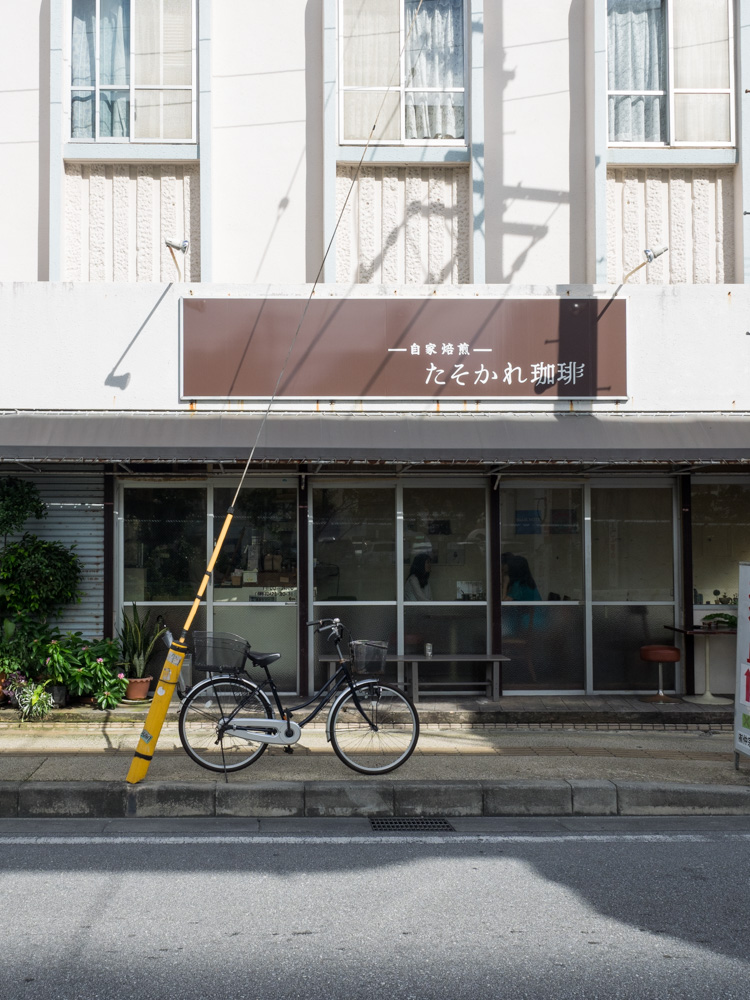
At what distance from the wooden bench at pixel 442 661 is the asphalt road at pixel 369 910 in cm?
321

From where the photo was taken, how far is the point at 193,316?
968 centimetres

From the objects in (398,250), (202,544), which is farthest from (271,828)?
(398,250)

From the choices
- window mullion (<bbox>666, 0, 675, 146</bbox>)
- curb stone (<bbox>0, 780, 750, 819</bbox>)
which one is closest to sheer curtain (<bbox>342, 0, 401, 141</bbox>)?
window mullion (<bbox>666, 0, 675, 146</bbox>)

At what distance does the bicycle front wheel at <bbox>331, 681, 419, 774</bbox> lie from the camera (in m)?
6.93

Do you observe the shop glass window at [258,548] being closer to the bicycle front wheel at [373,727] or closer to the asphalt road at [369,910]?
the bicycle front wheel at [373,727]

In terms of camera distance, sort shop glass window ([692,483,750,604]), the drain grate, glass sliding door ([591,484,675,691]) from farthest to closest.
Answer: shop glass window ([692,483,750,604]), glass sliding door ([591,484,675,691]), the drain grate

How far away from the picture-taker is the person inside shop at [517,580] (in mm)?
10047

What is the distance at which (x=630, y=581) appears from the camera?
33.4 ft

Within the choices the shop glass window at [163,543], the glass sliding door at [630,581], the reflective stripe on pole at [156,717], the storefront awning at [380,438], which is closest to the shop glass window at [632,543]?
the glass sliding door at [630,581]

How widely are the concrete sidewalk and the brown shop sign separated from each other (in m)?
3.95

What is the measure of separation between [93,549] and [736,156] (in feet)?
29.8

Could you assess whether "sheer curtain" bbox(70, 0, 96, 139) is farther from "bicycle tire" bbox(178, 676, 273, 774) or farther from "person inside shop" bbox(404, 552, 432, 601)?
"bicycle tire" bbox(178, 676, 273, 774)

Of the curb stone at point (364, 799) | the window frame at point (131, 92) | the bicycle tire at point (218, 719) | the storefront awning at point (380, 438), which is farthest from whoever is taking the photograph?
the window frame at point (131, 92)

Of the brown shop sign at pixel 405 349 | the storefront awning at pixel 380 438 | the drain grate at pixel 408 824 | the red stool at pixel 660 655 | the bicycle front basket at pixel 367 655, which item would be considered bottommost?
the drain grate at pixel 408 824
